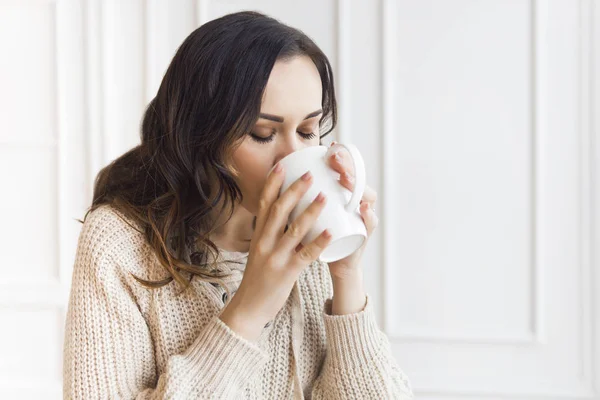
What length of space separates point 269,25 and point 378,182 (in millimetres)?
677

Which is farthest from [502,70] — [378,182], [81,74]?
[81,74]

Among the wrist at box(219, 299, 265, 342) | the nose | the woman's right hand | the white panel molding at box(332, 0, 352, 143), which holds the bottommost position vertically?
the wrist at box(219, 299, 265, 342)

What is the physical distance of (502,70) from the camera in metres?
1.43

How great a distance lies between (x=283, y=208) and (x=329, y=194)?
0.06 m

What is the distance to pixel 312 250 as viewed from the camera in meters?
0.74

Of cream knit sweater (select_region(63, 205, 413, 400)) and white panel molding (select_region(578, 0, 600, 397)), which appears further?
white panel molding (select_region(578, 0, 600, 397))

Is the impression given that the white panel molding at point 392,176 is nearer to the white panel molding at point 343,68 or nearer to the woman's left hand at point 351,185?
the white panel molding at point 343,68

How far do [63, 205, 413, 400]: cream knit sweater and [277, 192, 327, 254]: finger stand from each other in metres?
0.16

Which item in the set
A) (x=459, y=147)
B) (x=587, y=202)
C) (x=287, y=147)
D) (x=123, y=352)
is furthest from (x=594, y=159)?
(x=123, y=352)

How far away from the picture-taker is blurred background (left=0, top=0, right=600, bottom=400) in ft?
4.66

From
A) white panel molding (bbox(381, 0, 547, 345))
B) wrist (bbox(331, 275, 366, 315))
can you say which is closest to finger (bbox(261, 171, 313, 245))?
wrist (bbox(331, 275, 366, 315))

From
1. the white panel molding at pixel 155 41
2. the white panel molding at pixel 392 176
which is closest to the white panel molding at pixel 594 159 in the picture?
the white panel molding at pixel 392 176

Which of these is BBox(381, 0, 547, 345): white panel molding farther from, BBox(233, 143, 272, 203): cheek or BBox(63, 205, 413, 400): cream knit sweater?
BBox(233, 143, 272, 203): cheek

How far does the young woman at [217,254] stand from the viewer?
83 cm
